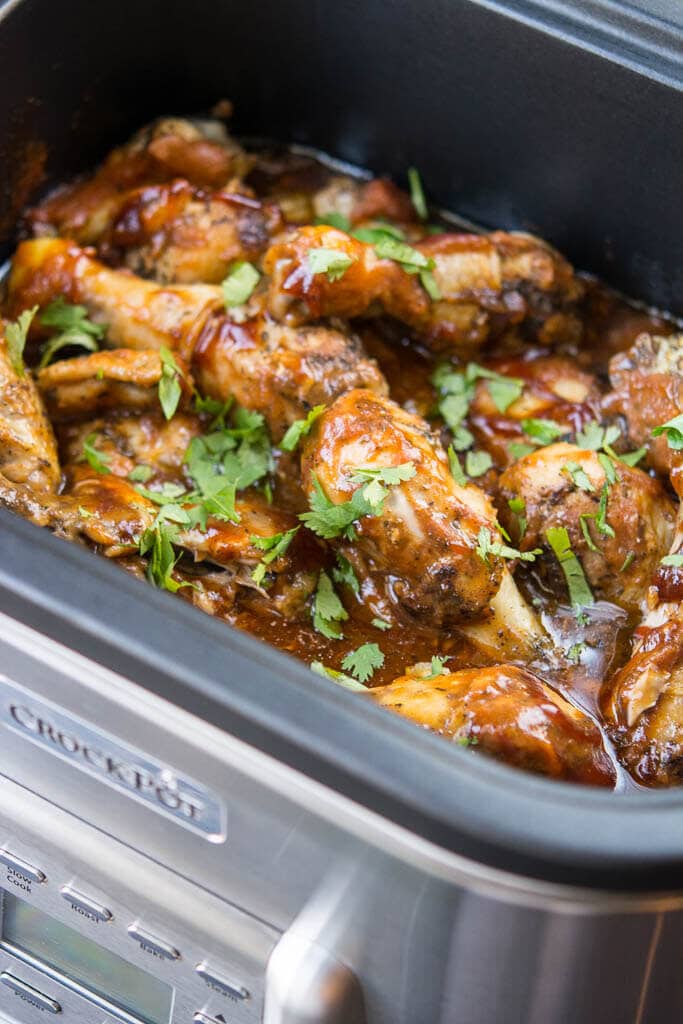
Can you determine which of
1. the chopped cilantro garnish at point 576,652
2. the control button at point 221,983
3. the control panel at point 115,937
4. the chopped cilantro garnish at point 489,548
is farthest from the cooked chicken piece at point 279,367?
the control button at point 221,983

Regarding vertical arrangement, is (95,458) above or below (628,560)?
below

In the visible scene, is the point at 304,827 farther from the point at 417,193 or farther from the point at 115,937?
the point at 417,193

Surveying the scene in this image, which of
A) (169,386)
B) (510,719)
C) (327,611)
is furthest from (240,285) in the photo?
(510,719)

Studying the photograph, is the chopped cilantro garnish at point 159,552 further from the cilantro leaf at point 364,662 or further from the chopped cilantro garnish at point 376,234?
the chopped cilantro garnish at point 376,234

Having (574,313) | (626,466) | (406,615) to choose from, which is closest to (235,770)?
(406,615)

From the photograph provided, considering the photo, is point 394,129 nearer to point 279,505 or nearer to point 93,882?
point 279,505

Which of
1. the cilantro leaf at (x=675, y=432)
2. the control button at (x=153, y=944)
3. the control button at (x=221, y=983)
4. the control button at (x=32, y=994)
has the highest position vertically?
the cilantro leaf at (x=675, y=432)

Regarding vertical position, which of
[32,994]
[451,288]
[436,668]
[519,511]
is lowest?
[32,994]
